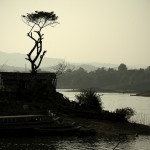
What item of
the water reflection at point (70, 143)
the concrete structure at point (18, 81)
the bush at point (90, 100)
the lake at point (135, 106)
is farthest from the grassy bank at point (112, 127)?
the concrete structure at point (18, 81)

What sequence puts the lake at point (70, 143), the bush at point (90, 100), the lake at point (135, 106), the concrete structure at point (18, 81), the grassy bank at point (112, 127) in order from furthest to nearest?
the lake at point (135, 106) < the concrete structure at point (18, 81) < the bush at point (90, 100) < the grassy bank at point (112, 127) < the lake at point (70, 143)

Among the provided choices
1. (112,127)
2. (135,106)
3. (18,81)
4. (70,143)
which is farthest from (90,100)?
(135,106)

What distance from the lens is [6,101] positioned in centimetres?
5156

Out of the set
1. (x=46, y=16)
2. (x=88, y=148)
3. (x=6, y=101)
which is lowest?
(x=88, y=148)

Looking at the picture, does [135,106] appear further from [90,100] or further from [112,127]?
[112,127]

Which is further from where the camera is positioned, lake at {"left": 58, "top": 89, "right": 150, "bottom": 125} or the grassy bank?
lake at {"left": 58, "top": 89, "right": 150, "bottom": 125}

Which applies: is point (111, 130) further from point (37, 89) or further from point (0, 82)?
point (0, 82)

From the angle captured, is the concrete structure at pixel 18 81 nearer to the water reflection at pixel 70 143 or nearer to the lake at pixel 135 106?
the lake at pixel 135 106

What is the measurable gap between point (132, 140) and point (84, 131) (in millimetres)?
4831

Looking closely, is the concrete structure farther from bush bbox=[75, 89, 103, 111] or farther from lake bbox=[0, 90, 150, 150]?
lake bbox=[0, 90, 150, 150]

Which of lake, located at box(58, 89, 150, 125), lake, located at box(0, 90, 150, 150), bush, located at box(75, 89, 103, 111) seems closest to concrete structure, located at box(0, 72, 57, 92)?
bush, located at box(75, 89, 103, 111)

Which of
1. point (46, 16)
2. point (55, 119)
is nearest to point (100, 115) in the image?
point (55, 119)

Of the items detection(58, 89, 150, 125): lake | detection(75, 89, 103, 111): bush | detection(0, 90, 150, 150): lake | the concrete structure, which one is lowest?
detection(0, 90, 150, 150): lake

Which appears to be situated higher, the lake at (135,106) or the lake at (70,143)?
the lake at (135,106)
